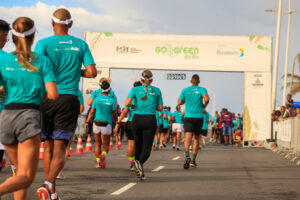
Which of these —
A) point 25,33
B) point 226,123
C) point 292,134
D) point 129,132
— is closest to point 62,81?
point 25,33

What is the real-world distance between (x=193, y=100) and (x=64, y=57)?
20.3 ft

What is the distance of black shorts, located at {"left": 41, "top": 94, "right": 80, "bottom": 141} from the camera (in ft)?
20.5

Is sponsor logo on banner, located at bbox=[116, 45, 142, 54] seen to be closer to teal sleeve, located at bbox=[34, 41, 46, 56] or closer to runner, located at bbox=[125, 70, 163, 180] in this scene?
runner, located at bbox=[125, 70, 163, 180]

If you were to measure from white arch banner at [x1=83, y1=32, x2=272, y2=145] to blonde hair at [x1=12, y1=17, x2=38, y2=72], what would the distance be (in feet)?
71.2

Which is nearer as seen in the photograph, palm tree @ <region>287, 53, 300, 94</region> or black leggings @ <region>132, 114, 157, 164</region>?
black leggings @ <region>132, 114, 157, 164</region>

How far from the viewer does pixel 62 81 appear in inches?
253

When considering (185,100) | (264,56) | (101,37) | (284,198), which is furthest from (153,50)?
(284,198)

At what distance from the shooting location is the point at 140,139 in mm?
9945

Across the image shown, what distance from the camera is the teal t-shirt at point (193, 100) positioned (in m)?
12.4

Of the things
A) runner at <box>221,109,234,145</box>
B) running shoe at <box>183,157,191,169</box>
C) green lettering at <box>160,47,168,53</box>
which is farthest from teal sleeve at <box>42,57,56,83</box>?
runner at <box>221,109,234,145</box>

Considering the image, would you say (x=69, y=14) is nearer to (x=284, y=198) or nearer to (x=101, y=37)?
(x=284, y=198)

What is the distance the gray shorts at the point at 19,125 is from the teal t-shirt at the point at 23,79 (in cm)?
10

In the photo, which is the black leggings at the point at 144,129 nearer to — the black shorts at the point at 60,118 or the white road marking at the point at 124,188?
the white road marking at the point at 124,188

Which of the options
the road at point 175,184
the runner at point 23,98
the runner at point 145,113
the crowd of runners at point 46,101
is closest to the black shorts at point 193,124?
the road at point 175,184
